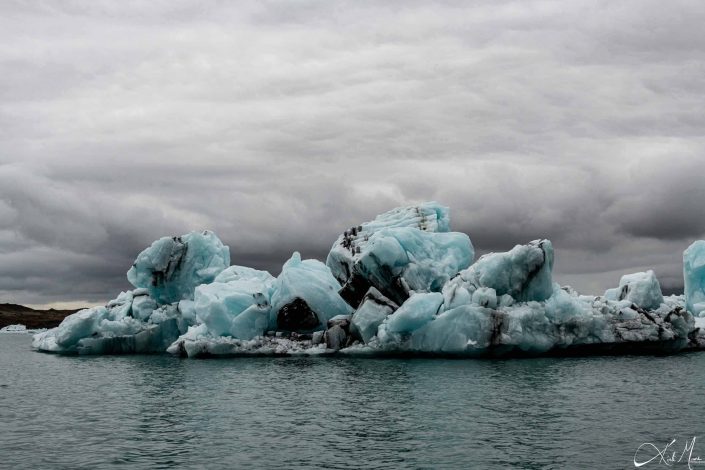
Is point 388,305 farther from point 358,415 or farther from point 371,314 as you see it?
point 358,415

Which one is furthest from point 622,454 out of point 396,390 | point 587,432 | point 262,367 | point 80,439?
point 262,367

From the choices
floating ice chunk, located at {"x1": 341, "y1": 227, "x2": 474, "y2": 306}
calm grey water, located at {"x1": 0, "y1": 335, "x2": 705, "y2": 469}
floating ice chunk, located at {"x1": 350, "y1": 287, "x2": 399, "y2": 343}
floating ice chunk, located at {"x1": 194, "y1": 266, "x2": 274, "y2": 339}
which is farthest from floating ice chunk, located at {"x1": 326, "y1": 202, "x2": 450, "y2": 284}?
calm grey water, located at {"x1": 0, "y1": 335, "x2": 705, "y2": 469}

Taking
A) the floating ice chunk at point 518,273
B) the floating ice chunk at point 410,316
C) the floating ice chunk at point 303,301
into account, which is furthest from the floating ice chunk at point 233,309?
the floating ice chunk at point 518,273

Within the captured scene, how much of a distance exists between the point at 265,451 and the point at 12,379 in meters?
25.0

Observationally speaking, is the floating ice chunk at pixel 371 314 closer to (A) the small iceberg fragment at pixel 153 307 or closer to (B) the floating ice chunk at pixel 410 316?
(B) the floating ice chunk at pixel 410 316

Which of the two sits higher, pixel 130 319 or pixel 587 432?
pixel 130 319

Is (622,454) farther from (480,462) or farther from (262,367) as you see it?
(262,367)

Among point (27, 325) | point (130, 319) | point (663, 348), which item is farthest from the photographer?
point (27, 325)

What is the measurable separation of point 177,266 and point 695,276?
3782 cm

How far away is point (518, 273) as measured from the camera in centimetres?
3941

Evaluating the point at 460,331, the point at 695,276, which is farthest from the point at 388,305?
the point at 695,276

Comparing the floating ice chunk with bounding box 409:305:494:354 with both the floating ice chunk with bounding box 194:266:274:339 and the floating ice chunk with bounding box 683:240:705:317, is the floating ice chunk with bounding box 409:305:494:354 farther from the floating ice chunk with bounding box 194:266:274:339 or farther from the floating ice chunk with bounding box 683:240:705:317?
the floating ice chunk with bounding box 683:240:705:317

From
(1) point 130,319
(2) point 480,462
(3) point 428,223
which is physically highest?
(3) point 428,223

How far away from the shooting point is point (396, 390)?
92.0 ft
